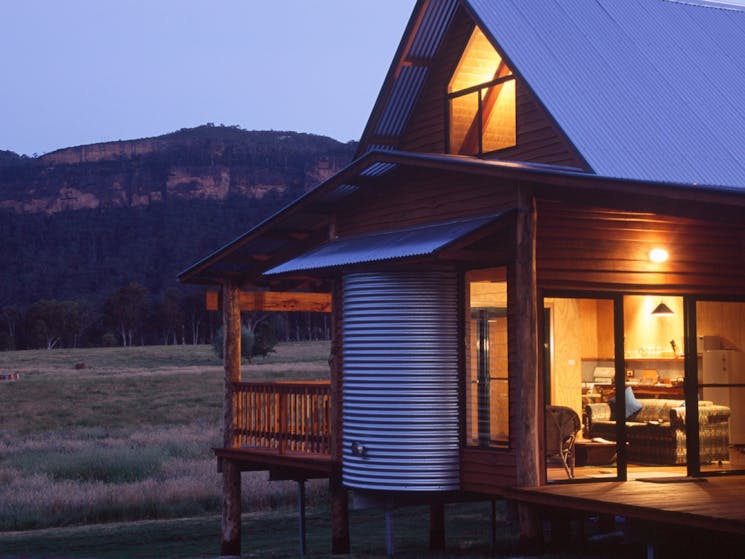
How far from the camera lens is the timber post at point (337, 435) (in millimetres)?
16594

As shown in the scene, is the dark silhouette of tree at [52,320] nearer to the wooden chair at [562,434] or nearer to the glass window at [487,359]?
the glass window at [487,359]

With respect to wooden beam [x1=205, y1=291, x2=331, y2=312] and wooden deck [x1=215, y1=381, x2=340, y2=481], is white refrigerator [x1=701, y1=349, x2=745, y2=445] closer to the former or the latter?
wooden deck [x1=215, y1=381, x2=340, y2=481]

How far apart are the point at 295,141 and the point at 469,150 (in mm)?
132247

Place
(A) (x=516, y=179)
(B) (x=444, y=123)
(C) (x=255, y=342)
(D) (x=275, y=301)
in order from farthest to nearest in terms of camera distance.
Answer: (C) (x=255, y=342), (D) (x=275, y=301), (B) (x=444, y=123), (A) (x=516, y=179)

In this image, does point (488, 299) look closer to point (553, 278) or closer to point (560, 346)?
point (553, 278)

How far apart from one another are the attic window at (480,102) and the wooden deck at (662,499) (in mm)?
4851

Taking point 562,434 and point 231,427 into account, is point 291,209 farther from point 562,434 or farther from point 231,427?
point 562,434

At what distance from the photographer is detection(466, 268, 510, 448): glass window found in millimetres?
14367

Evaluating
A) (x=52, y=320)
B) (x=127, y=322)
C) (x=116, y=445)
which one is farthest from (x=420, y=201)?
(x=127, y=322)

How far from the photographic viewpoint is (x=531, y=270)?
13.6 metres

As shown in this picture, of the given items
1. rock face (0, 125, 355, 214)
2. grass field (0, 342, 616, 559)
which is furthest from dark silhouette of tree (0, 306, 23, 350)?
grass field (0, 342, 616, 559)

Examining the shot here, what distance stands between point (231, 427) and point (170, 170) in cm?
12566

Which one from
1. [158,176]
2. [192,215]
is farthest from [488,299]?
[158,176]

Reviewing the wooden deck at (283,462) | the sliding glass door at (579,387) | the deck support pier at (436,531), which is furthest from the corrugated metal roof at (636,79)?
the deck support pier at (436,531)
